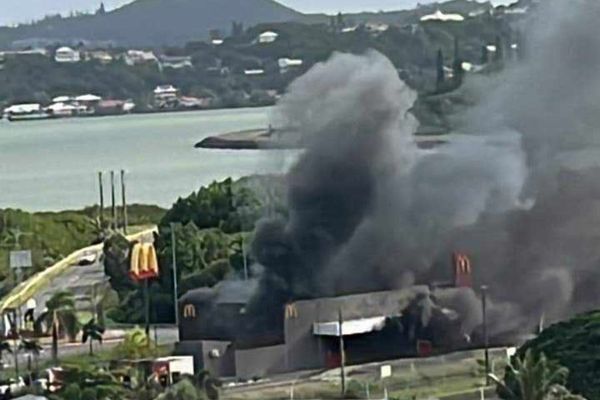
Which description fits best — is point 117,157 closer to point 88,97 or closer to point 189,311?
point 88,97

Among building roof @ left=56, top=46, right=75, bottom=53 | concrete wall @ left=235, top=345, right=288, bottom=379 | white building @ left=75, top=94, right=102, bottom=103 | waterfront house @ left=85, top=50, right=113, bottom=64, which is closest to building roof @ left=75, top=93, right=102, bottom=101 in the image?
white building @ left=75, top=94, right=102, bottom=103

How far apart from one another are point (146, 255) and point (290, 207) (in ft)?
6.93

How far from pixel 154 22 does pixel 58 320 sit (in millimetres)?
73815

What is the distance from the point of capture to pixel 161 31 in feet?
301

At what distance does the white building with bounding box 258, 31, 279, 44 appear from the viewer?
229ft

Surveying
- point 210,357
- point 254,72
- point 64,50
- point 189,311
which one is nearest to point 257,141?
point 254,72

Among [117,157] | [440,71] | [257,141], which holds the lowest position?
[117,157]

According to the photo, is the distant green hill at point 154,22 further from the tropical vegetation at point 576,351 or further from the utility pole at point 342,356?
the tropical vegetation at point 576,351

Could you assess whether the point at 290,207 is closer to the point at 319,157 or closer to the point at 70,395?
the point at 319,157

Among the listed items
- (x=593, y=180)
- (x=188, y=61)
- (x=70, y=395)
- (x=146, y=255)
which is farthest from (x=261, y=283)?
(x=188, y=61)

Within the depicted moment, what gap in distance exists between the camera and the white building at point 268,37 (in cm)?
6994

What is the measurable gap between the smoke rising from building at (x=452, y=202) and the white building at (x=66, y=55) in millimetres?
49174

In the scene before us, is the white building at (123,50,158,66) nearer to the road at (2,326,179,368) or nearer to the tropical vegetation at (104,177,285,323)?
the tropical vegetation at (104,177,285,323)

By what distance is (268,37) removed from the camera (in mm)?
70688
